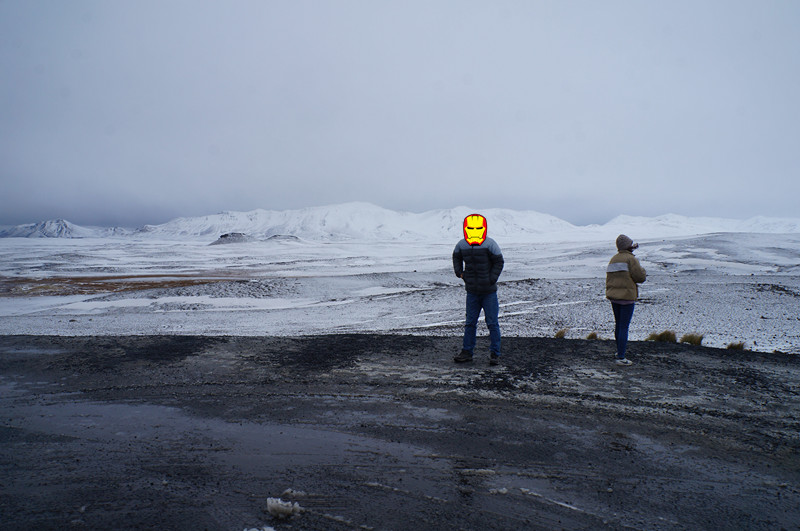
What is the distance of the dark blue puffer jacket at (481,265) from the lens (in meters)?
6.74

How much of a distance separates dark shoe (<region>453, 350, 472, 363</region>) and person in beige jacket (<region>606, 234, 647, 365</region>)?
2.29 metres

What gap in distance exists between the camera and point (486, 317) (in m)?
6.84

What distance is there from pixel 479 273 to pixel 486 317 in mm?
705

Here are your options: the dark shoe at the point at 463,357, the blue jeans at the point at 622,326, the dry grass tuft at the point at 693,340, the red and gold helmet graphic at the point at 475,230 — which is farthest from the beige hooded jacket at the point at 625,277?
the dry grass tuft at the point at 693,340

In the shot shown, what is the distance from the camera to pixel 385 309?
16312 millimetres

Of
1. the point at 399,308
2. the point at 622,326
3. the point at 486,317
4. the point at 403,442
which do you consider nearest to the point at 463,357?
the point at 486,317

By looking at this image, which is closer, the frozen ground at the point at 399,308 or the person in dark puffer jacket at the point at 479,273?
the person in dark puffer jacket at the point at 479,273

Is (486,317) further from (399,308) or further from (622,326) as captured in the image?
(399,308)

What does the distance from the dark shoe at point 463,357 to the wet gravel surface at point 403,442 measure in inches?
6.8

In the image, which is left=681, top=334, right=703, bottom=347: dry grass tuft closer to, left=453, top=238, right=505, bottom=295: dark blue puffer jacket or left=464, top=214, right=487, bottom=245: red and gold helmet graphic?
left=453, top=238, right=505, bottom=295: dark blue puffer jacket

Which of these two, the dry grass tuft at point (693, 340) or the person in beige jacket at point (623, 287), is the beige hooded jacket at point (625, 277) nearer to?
the person in beige jacket at point (623, 287)

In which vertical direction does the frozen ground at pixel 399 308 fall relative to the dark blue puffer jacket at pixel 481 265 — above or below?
below

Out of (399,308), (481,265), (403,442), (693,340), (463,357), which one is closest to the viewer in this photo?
(403,442)

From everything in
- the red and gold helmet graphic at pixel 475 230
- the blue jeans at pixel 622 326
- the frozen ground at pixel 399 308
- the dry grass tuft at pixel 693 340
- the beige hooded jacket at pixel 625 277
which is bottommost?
the frozen ground at pixel 399 308
